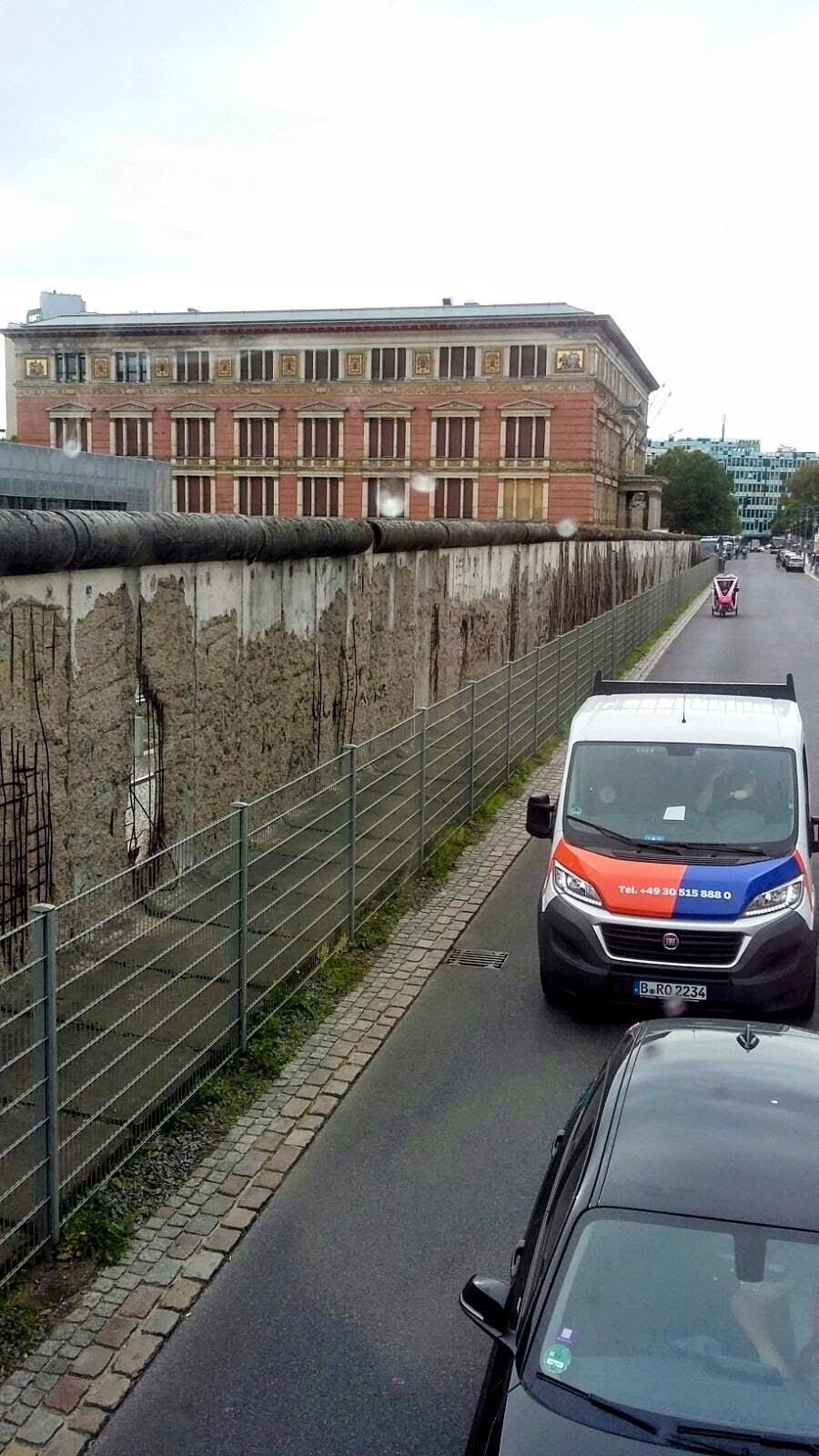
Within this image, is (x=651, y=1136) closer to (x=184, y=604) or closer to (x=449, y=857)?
(x=184, y=604)

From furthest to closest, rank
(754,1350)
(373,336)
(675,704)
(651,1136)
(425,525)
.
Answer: (373,336)
(425,525)
(675,704)
(651,1136)
(754,1350)

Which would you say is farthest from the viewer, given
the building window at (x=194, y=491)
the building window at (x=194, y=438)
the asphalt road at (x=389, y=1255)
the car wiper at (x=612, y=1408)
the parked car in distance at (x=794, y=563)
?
the parked car in distance at (x=794, y=563)

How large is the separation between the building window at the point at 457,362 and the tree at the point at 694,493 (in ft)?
232

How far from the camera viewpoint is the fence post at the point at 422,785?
36.8 feet

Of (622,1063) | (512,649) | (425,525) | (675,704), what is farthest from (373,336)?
(622,1063)

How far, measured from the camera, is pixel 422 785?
11.6 m

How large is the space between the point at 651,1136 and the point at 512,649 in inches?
660

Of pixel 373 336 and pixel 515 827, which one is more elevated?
pixel 373 336

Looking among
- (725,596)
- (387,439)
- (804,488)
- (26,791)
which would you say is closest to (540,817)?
(26,791)

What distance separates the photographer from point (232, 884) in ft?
24.0

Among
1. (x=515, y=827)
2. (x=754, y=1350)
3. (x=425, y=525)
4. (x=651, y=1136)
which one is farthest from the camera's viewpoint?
(x=425, y=525)

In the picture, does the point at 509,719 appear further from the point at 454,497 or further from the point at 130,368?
the point at 130,368

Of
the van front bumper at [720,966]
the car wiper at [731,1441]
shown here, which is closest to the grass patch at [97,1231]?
the car wiper at [731,1441]

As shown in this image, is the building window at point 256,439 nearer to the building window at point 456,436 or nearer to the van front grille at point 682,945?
the building window at point 456,436
